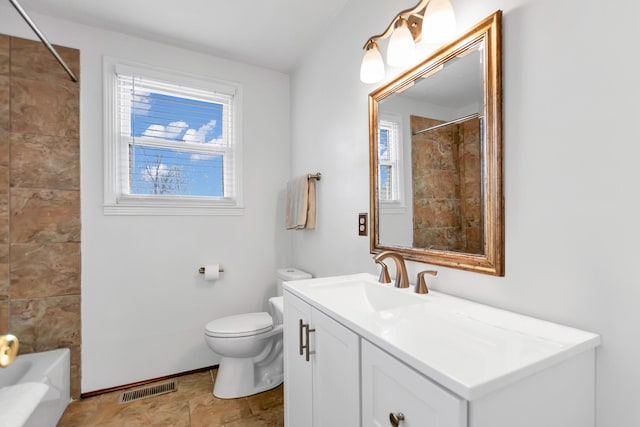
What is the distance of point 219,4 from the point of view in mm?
1826

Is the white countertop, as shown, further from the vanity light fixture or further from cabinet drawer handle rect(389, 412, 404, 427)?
the vanity light fixture

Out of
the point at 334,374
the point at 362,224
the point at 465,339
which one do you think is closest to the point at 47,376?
the point at 334,374

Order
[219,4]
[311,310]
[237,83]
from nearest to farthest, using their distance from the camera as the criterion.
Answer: [311,310] → [219,4] → [237,83]

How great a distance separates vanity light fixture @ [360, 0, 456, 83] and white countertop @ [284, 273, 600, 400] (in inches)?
37.7

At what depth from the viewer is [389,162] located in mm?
1518

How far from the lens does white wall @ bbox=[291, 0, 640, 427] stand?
719mm

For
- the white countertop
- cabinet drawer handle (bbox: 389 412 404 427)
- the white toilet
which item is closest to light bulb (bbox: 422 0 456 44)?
the white countertop

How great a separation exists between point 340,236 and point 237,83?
1545 millimetres

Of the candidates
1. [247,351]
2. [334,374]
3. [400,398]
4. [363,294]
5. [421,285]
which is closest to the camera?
[400,398]

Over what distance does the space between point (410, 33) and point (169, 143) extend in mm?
1831

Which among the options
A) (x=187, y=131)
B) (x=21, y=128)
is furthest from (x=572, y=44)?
(x=21, y=128)

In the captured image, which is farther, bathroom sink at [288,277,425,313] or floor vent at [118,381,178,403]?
floor vent at [118,381,178,403]

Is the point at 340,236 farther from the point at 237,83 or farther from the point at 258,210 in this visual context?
the point at 237,83

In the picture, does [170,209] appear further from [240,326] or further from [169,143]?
[240,326]
